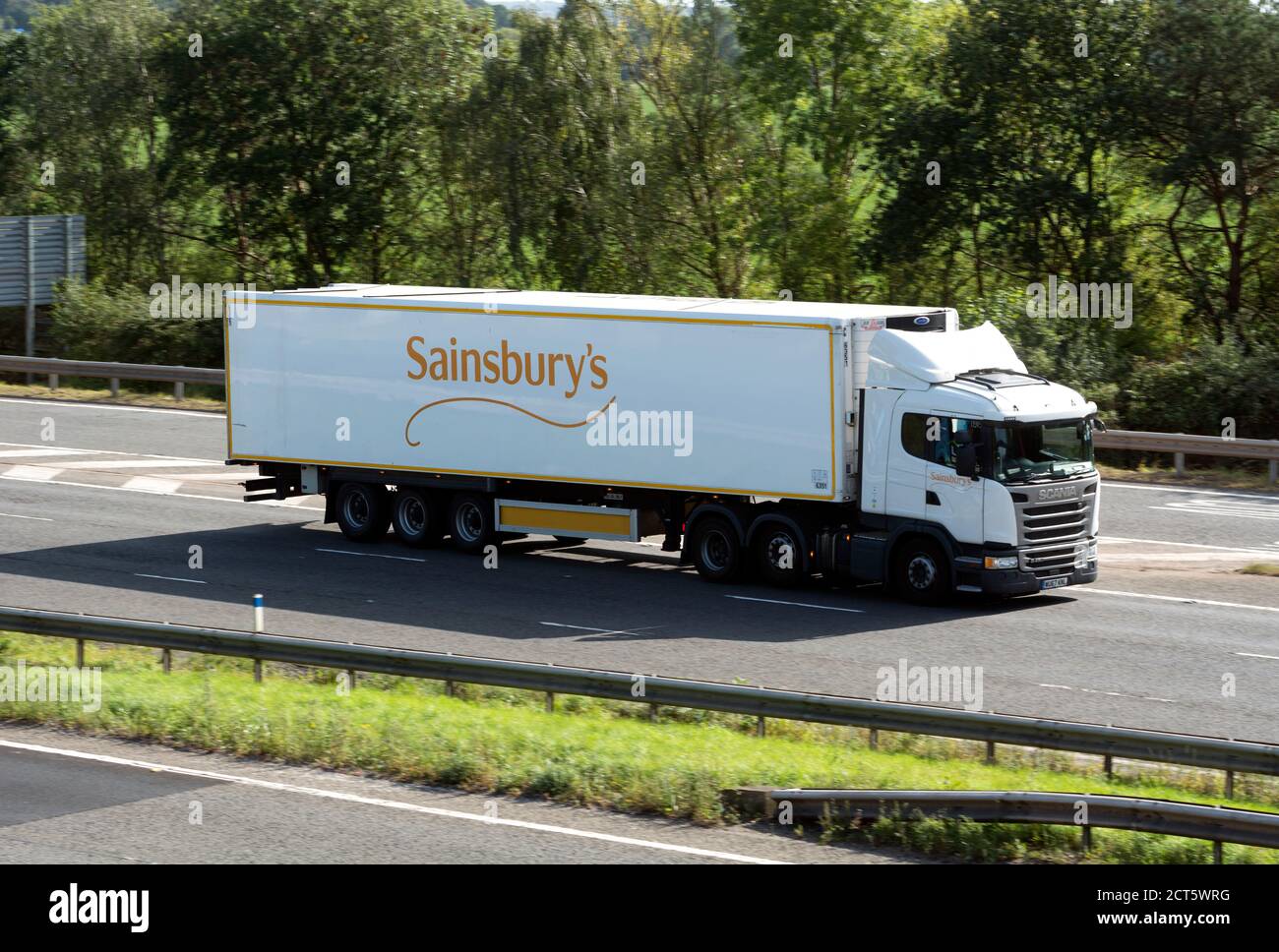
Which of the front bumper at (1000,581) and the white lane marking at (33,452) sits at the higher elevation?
the white lane marking at (33,452)

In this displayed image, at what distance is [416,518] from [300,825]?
12.8m

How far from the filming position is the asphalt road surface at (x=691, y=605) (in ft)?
52.9

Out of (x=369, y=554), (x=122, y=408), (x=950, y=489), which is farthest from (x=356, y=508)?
(x=122, y=408)

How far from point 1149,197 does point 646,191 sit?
11.3 metres

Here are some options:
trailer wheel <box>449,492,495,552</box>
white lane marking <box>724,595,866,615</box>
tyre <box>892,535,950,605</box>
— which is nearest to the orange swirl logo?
trailer wheel <box>449,492,495,552</box>

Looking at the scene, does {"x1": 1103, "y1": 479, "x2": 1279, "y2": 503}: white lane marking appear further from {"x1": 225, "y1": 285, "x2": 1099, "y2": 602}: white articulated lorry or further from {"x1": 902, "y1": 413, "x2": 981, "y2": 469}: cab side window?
{"x1": 902, "y1": 413, "x2": 981, "y2": 469}: cab side window

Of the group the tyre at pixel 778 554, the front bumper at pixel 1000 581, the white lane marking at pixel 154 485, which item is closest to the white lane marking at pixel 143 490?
the white lane marking at pixel 154 485

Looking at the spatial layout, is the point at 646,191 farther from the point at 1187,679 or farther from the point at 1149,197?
the point at 1187,679

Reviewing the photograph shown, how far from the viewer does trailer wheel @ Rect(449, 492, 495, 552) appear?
22844 mm

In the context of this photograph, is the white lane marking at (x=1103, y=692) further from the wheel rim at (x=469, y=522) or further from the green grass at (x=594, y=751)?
the wheel rim at (x=469, y=522)

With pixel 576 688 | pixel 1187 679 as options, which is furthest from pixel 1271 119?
pixel 576 688

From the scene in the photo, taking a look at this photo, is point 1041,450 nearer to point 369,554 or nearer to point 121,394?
point 369,554

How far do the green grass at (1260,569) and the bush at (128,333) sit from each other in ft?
91.0

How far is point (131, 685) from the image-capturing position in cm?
1506
